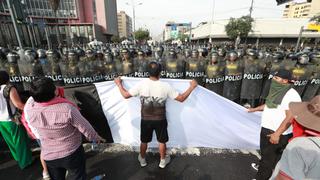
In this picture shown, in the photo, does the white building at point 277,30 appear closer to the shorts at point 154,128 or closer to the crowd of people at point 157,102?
the crowd of people at point 157,102

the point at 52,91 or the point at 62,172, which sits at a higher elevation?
the point at 52,91

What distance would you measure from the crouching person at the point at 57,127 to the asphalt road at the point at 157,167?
46.9 inches

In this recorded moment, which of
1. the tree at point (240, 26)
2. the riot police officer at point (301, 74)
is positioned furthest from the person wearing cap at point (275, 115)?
the tree at point (240, 26)

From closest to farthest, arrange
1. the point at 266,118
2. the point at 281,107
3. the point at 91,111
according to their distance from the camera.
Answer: the point at 281,107 < the point at 266,118 < the point at 91,111

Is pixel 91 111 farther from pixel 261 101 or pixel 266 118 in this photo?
pixel 261 101

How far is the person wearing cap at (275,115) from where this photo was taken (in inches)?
102

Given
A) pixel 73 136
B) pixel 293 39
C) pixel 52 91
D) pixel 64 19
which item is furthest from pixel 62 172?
pixel 293 39

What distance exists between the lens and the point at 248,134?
13.1 ft

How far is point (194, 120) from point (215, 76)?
1966 millimetres

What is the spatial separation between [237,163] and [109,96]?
273cm

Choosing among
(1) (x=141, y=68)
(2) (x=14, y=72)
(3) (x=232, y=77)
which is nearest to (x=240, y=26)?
(3) (x=232, y=77)

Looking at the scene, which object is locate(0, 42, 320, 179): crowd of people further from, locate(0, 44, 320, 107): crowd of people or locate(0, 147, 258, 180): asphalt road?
locate(0, 147, 258, 180): asphalt road

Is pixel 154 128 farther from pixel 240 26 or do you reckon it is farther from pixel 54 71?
pixel 240 26

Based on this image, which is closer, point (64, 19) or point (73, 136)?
point (73, 136)
